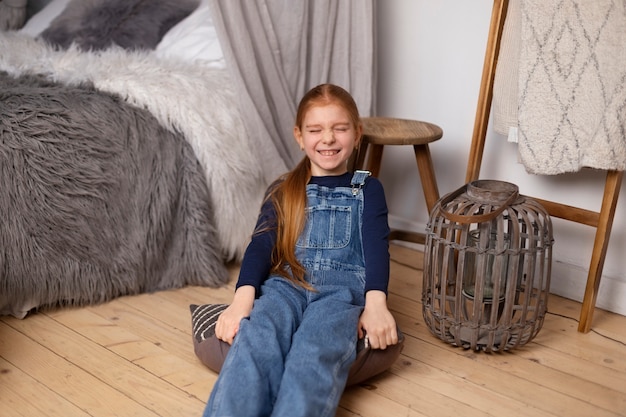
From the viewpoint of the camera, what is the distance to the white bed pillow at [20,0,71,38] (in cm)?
312

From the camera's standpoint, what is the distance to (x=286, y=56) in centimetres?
244

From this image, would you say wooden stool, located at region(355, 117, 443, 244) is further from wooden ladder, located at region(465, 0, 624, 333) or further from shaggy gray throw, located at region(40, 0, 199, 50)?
shaggy gray throw, located at region(40, 0, 199, 50)

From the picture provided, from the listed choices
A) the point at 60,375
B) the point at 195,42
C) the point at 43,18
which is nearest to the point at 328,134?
the point at 60,375

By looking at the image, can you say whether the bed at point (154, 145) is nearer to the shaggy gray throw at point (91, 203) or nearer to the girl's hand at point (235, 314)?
the shaggy gray throw at point (91, 203)

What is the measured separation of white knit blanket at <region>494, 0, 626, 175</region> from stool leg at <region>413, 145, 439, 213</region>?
331 mm

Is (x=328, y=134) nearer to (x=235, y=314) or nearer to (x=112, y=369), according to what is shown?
(x=235, y=314)

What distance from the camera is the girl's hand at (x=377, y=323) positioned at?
1.73 m

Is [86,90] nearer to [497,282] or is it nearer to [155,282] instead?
[155,282]

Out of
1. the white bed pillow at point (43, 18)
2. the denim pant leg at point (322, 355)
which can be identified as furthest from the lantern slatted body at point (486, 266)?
the white bed pillow at point (43, 18)

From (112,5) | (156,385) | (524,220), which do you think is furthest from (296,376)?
(112,5)

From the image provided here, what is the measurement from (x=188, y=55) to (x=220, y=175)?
596 mm

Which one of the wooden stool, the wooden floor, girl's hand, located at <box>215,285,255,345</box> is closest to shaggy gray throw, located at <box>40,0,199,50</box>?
the wooden stool

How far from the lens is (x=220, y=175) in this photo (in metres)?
2.29

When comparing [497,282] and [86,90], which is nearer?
[497,282]
